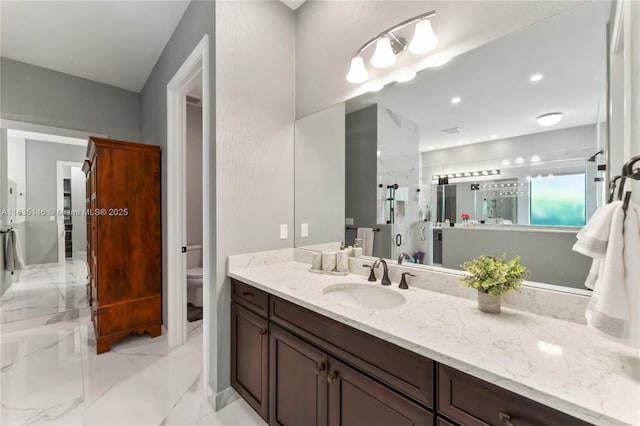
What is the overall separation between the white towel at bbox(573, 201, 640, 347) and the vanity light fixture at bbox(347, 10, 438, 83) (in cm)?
110

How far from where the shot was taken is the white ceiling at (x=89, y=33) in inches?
86.7

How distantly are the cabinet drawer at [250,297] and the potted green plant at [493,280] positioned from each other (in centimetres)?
106

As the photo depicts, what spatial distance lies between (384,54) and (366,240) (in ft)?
3.74

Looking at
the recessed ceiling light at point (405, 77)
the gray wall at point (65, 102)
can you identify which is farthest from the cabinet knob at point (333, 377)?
the gray wall at point (65, 102)

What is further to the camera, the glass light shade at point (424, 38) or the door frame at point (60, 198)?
the door frame at point (60, 198)

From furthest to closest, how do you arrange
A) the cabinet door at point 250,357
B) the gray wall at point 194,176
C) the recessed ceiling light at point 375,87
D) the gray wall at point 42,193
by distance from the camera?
the gray wall at point 194,176, the gray wall at point 42,193, the recessed ceiling light at point 375,87, the cabinet door at point 250,357


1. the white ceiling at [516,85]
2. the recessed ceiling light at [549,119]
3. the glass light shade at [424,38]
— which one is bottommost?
the recessed ceiling light at [549,119]

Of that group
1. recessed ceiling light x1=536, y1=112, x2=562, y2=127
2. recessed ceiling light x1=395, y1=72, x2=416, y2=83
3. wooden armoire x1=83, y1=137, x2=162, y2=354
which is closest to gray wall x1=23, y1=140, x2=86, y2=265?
wooden armoire x1=83, y1=137, x2=162, y2=354

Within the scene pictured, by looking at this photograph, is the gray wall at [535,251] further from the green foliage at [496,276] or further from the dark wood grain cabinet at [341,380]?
the dark wood grain cabinet at [341,380]

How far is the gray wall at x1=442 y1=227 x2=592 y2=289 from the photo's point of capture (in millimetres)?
1061

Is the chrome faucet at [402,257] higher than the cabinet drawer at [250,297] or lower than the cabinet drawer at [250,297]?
higher

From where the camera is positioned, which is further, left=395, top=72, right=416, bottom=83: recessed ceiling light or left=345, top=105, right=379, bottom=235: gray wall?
left=345, top=105, right=379, bottom=235: gray wall

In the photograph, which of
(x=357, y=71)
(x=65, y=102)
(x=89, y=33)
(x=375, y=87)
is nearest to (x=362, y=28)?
(x=357, y=71)

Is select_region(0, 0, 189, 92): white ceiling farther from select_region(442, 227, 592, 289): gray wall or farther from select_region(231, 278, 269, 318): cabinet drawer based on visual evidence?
select_region(442, 227, 592, 289): gray wall
